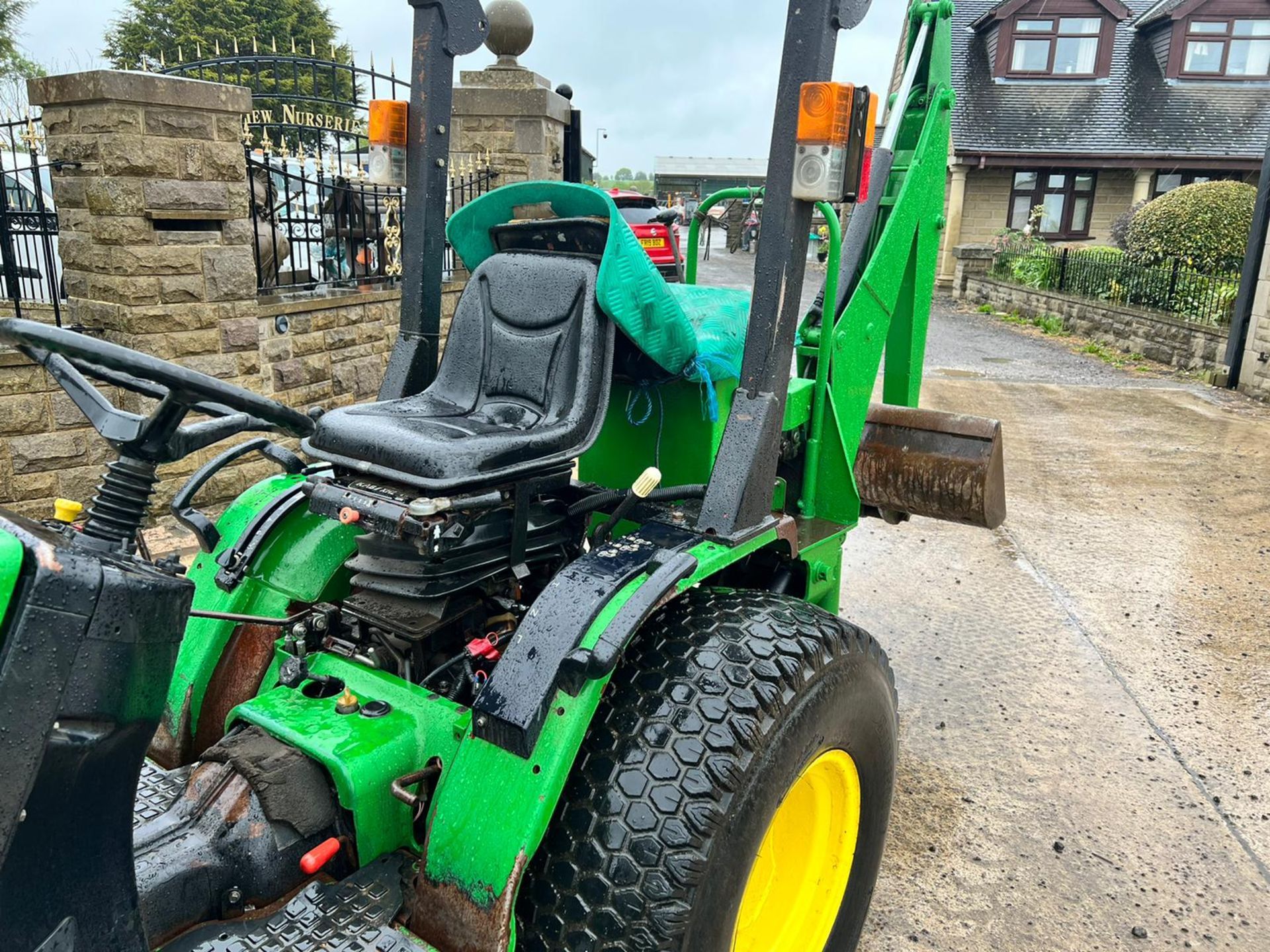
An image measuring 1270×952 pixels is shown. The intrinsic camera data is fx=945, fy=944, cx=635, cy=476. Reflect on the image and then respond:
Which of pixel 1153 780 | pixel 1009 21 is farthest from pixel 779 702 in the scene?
pixel 1009 21

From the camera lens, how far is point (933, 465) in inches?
138

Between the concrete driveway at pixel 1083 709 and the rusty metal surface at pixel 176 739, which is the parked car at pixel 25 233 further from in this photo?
the concrete driveway at pixel 1083 709

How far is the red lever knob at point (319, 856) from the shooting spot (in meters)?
1.75

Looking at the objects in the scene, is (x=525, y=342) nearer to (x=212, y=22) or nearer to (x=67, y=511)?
(x=67, y=511)

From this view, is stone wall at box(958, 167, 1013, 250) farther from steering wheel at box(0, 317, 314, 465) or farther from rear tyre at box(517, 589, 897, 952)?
steering wheel at box(0, 317, 314, 465)

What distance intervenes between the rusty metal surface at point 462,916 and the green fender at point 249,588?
0.94m

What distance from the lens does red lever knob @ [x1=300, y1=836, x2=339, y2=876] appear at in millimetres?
1747

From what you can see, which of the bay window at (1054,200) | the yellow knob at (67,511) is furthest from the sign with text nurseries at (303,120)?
the bay window at (1054,200)

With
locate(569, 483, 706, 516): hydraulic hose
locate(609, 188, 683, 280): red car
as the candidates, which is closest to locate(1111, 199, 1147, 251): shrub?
locate(609, 188, 683, 280): red car

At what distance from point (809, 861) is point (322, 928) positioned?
114cm

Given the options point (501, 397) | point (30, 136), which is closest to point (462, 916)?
point (501, 397)

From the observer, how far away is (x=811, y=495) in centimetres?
296

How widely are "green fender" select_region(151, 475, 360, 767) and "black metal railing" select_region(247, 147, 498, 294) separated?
363 cm

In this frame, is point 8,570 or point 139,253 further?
point 139,253
